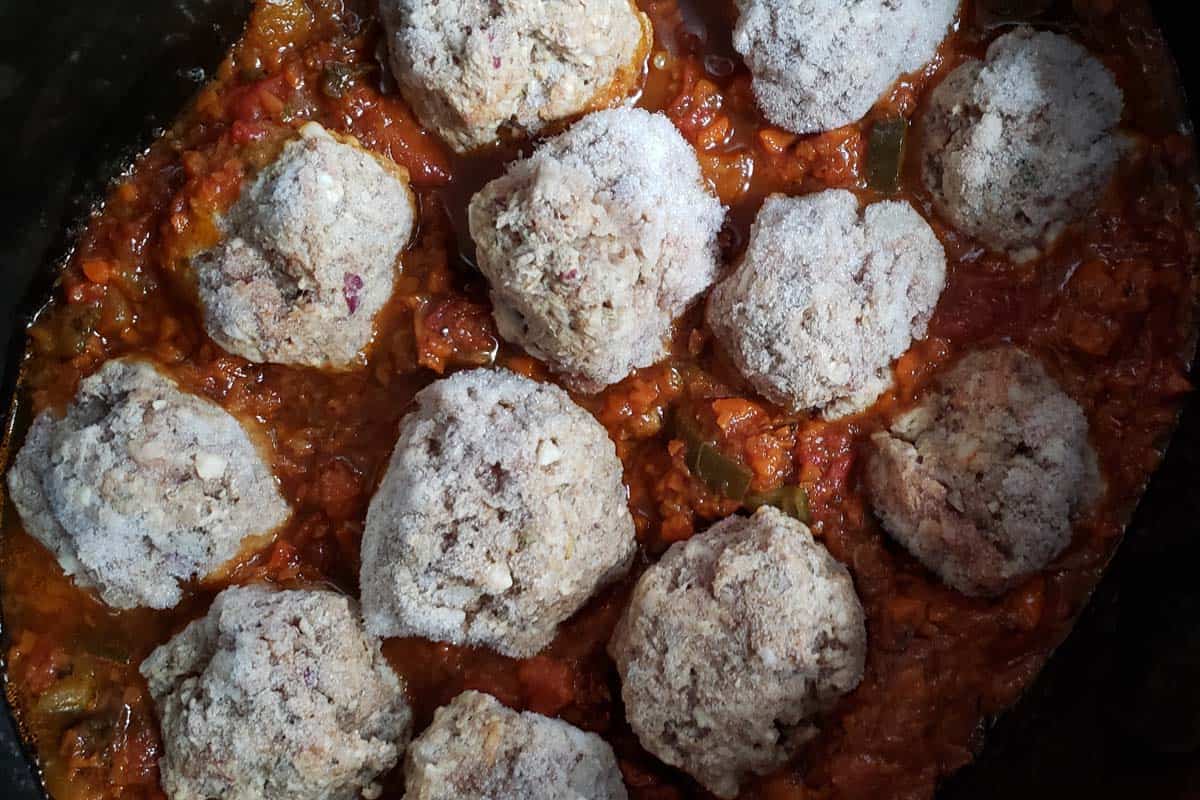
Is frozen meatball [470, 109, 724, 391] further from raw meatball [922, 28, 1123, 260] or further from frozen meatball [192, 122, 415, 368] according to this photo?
raw meatball [922, 28, 1123, 260]

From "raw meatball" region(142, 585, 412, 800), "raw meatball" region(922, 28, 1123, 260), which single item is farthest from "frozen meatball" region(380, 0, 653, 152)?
"raw meatball" region(142, 585, 412, 800)

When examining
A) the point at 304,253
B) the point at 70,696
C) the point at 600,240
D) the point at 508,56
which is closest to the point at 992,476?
the point at 600,240

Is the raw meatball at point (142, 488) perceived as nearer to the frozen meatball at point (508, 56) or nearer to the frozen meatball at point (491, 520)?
the frozen meatball at point (491, 520)

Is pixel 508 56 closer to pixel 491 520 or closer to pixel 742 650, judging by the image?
pixel 491 520

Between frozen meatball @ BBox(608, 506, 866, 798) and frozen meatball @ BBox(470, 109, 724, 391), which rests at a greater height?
frozen meatball @ BBox(470, 109, 724, 391)

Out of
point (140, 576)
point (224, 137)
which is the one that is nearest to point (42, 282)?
point (224, 137)

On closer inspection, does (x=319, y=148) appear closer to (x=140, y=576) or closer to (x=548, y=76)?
(x=548, y=76)
